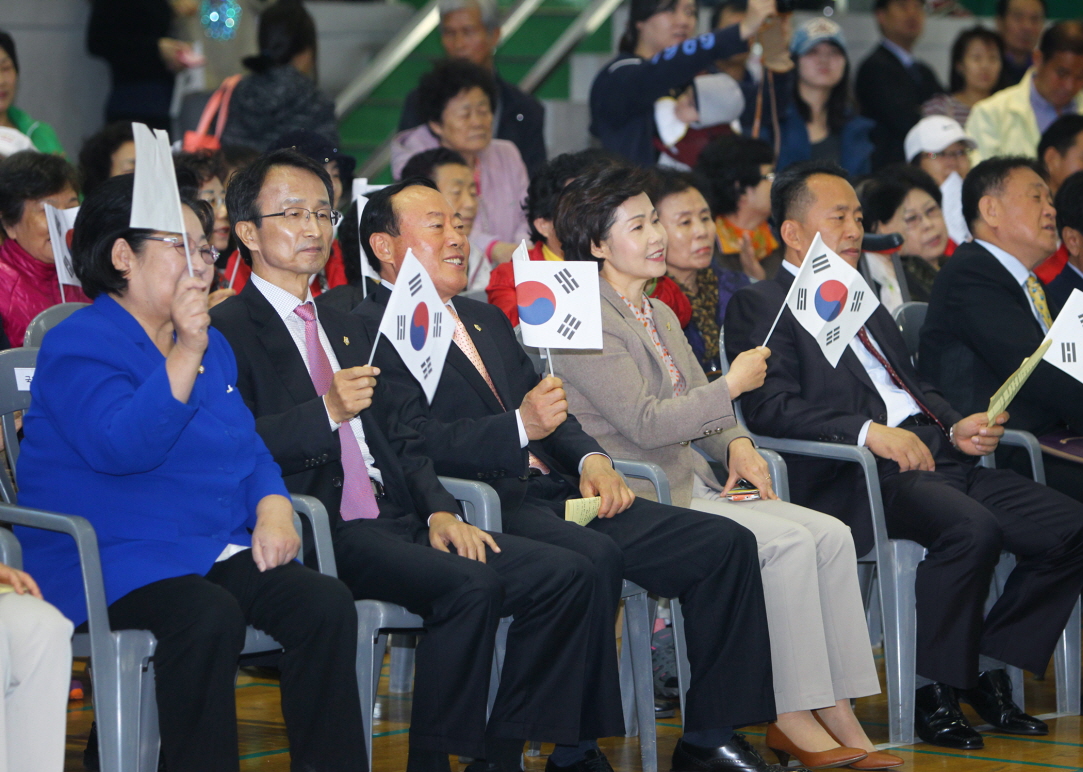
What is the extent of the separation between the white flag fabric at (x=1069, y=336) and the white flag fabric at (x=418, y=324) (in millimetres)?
1876

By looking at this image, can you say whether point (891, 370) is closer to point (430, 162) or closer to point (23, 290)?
point (430, 162)

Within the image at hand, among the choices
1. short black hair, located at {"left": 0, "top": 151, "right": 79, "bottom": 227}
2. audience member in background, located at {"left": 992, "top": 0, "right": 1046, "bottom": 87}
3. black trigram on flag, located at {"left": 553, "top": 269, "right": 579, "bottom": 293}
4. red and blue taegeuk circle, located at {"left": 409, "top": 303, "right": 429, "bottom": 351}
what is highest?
audience member in background, located at {"left": 992, "top": 0, "right": 1046, "bottom": 87}

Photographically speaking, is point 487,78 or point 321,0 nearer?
point 487,78

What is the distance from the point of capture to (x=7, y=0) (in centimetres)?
679

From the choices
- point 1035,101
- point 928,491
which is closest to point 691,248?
point 928,491

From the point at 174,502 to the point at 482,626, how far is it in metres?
0.70

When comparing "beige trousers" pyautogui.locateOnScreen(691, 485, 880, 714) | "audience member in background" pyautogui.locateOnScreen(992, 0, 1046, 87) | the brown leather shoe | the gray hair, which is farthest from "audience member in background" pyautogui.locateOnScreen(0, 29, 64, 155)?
"audience member in background" pyautogui.locateOnScreen(992, 0, 1046, 87)

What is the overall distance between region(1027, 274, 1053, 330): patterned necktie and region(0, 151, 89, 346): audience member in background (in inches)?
119

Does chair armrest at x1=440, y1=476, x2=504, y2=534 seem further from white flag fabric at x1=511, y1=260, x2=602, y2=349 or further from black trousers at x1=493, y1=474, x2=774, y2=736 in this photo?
white flag fabric at x1=511, y1=260, x2=602, y2=349

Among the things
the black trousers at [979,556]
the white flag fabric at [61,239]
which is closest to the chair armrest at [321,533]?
the white flag fabric at [61,239]

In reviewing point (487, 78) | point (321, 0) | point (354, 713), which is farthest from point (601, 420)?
point (321, 0)

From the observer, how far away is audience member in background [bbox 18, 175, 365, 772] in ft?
8.61

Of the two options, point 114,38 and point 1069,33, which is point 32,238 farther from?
point 1069,33

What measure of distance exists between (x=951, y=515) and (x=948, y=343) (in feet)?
3.02
